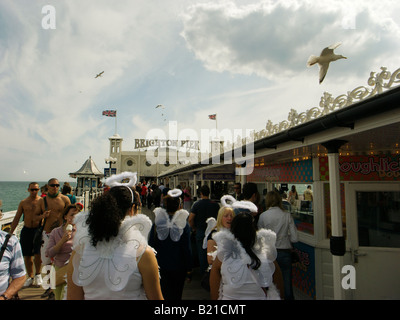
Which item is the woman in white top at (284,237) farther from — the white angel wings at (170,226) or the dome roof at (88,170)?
the dome roof at (88,170)

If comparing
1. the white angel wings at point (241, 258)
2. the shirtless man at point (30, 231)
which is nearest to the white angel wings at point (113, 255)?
the white angel wings at point (241, 258)

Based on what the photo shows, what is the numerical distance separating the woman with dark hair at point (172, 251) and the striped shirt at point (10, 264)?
1.55 meters

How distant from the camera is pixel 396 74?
2.60 meters

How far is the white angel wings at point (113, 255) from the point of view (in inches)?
66.8

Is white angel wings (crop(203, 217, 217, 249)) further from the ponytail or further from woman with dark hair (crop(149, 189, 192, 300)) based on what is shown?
the ponytail

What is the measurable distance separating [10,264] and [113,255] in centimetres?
129

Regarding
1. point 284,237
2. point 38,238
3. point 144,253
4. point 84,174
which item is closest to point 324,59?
point 284,237

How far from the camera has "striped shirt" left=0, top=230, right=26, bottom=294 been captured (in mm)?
2225

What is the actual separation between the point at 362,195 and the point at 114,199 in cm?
467

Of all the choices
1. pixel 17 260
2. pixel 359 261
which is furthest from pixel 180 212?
pixel 359 261

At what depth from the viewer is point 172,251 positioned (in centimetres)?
350

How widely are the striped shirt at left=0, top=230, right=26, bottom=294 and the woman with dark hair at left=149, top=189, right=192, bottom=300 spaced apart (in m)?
1.55
